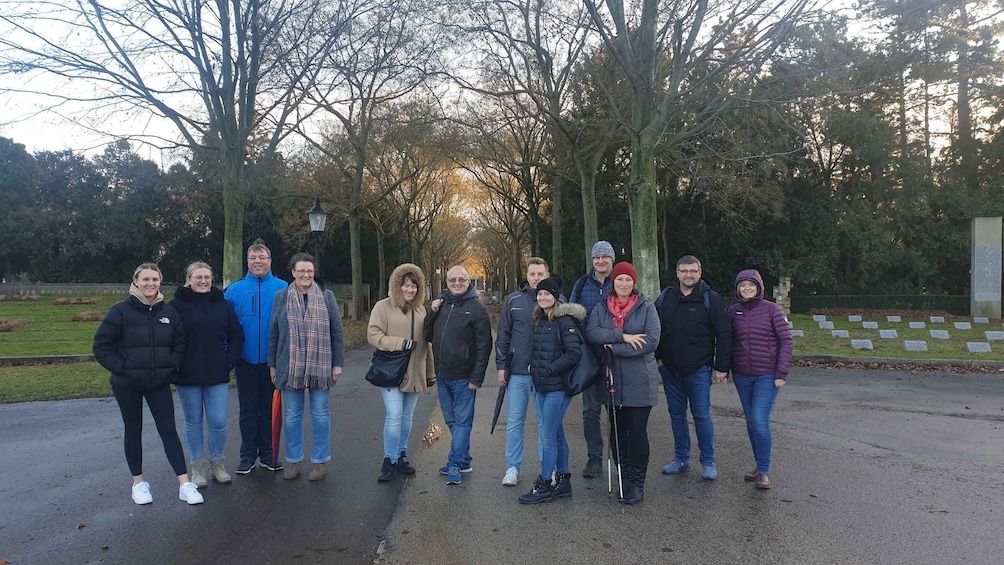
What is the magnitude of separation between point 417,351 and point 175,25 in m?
12.1

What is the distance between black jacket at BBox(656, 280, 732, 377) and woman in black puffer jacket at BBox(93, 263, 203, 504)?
4.02 meters

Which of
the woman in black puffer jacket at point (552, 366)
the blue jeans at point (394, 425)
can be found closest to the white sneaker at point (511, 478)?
the woman in black puffer jacket at point (552, 366)

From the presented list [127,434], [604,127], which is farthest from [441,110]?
[127,434]

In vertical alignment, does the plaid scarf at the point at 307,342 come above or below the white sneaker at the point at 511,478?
above

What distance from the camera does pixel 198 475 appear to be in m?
5.09

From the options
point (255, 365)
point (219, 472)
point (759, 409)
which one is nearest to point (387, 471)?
point (219, 472)

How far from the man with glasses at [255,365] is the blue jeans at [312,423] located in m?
0.35

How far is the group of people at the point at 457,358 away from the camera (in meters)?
4.78

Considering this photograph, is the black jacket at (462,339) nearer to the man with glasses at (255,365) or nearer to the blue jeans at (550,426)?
the blue jeans at (550,426)

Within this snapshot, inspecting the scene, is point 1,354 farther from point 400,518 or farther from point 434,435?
point 400,518

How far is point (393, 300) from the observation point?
5.46m

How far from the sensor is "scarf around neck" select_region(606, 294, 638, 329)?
4.89 m

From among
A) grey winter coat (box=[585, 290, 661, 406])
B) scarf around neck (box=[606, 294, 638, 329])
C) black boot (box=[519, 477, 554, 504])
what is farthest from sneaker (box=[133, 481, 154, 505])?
scarf around neck (box=[606, 294, 638, 329])

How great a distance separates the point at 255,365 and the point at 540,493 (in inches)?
110
